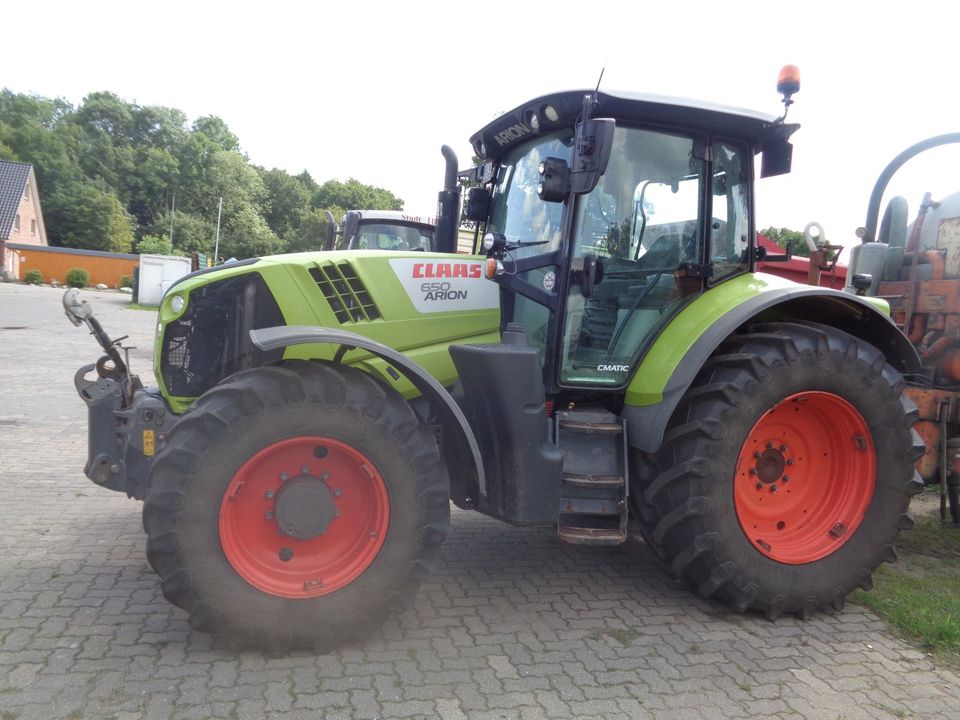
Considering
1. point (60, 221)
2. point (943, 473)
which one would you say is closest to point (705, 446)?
point (943, 473)

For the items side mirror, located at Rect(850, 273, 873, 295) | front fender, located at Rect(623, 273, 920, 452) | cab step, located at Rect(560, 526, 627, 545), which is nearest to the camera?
cab step, located at Rect(560, 526, 627, 545)

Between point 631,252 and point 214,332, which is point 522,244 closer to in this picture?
point 631,252

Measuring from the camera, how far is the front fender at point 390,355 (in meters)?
2.82

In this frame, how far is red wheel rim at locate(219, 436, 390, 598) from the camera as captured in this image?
2887 millimetres

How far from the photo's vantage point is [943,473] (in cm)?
438

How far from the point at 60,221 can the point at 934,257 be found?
6291 centimetres

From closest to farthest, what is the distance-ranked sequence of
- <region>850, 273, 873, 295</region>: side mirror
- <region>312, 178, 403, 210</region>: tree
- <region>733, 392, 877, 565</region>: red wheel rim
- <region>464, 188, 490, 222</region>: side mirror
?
<region>733, 392, 877, 565</region>: red wheel rim
<region>464, 188, 490, 222</region>: side mirror
<region>850, 273, 873, 295</region>: side mirror
<region>312, 178, 403, 210</region>: tree

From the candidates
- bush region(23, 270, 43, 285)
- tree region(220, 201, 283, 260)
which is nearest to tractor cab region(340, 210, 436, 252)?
bush region(23, 270, 43, 285)

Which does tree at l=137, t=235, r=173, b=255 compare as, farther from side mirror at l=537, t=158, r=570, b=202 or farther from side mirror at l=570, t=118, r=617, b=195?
side mirror at l=570, t=118, r=617, b=195

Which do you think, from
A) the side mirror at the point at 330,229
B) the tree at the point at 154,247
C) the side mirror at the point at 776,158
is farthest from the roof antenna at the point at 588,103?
the tree at the point at 154,247

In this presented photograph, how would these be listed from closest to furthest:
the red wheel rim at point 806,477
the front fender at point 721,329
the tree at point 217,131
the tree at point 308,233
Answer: the front fender at point 721,329, the red wheel rim at point 806,477, the tree at point 308,233, the tree at point 217,131

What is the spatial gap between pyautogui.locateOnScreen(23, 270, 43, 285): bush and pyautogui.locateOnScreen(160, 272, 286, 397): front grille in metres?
42.2

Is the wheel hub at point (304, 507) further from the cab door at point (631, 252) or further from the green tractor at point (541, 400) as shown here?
the cab door at point (631, 252)

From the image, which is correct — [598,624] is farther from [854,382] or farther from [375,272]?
[375,272]
